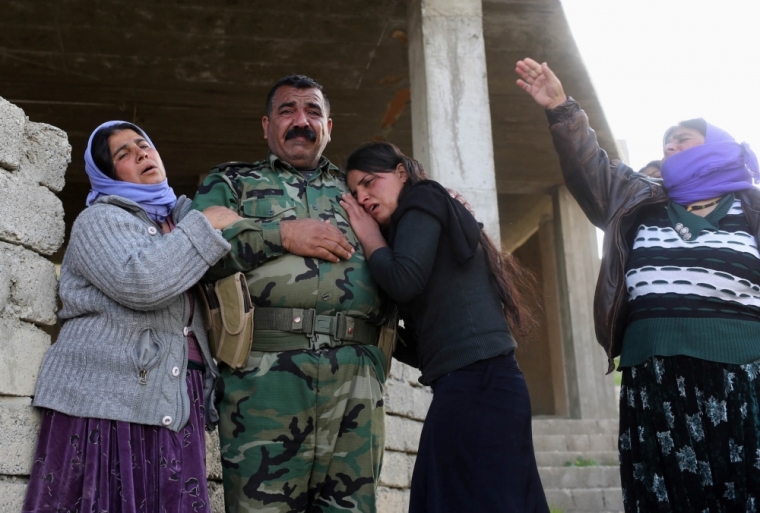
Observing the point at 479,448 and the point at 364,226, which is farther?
the point at 364,226

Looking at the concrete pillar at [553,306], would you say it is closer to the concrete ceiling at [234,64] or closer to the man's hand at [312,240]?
the concrete ceiling at [234,64]

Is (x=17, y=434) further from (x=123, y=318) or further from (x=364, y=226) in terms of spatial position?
(x=364, y=226)

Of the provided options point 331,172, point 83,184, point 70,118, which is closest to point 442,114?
point 331,172

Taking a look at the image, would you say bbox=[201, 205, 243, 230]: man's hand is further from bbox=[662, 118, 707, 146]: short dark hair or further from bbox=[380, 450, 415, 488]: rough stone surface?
bbox=[380, 450, 415, 488]: rough stone surface

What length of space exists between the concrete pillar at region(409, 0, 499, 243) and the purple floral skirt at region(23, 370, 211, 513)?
138 inches

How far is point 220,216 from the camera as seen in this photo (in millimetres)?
2807

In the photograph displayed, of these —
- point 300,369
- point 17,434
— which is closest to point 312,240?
point 300,369

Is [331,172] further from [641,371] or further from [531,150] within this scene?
[531,150]

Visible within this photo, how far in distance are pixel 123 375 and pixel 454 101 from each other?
4.09 m

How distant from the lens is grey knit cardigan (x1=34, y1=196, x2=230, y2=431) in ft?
8.09

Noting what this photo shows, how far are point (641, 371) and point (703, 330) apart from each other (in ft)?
0.92

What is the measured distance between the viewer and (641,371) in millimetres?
3061

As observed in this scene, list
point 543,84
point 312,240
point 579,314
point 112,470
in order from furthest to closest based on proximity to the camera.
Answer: point 579,314, point 543,84, point 312,240, point 112,470

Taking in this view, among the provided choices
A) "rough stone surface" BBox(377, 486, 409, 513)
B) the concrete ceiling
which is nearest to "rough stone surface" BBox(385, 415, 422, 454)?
"rough stone surface" BBox(377, 486, 409, 513)
